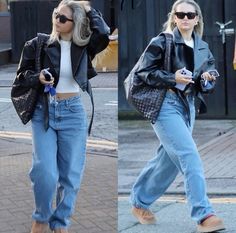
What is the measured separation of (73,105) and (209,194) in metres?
2.15

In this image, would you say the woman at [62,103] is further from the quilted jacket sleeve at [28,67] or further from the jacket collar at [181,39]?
the jacket collar at [181,39]

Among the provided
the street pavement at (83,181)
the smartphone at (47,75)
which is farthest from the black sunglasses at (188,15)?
the smartphone at (47,75)

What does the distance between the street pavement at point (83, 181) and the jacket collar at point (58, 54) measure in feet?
3.17

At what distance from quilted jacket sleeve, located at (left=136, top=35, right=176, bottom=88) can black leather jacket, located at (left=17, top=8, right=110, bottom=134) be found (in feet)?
1.63

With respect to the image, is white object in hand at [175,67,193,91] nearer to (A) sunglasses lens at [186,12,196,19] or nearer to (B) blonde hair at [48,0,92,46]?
(A) sunglasses lens at [186,12,196,19]

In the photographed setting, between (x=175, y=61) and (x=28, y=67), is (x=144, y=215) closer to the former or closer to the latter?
(x=175, y=61)

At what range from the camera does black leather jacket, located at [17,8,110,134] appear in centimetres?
371

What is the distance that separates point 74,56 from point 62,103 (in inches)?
10.9

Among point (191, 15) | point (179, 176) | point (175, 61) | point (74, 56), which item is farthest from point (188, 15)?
point (179, 176)

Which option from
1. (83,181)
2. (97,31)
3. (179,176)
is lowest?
(179,176)

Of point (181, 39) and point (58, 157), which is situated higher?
point (181, 39)

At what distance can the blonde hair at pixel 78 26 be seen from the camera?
368 cm

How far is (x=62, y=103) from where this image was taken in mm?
3814

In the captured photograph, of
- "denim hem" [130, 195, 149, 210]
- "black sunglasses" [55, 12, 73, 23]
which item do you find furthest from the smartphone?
"denim hem" [130, 195, 149, 210]
